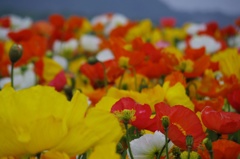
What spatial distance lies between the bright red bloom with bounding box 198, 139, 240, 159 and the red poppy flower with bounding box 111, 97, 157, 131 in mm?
91

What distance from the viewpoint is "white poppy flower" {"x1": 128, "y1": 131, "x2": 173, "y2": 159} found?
89 cm

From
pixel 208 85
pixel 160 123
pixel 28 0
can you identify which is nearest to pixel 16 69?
pixel 208 85

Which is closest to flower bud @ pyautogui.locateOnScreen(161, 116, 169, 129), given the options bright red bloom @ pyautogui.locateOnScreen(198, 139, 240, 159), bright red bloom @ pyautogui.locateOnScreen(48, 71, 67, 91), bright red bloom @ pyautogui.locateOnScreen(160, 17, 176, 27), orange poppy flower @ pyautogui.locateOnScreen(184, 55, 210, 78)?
bright red bloom @ pyautogui.locateOnScreen(198, 139, 240, 159)

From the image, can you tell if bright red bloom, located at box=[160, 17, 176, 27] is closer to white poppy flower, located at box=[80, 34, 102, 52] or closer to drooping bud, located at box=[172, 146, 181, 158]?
white poppy flower, located at box=[80, 34, 102, 52]

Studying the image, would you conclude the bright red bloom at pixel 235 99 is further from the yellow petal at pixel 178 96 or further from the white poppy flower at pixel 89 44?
the white poppy flower at pixel 89 44

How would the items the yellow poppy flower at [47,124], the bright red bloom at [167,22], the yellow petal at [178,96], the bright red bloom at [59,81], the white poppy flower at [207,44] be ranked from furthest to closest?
1. the bright red bloom at [167,22]
2. the white poppy flower at [207,44]
3. the bright red bloom at [59,81]
4. the yellow petal at [178,96]
5. the yellow poppy flower at [47,124]

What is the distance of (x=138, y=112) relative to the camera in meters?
0.91

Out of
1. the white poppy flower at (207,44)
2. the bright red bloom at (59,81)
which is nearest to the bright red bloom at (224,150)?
the bright red bloom at (59,81)

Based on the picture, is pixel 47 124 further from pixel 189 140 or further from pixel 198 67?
pixel 198 67

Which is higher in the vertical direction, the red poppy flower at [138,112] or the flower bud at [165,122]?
the red poppy flower at [138,112]

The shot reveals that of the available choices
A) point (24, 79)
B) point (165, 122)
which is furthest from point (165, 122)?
point (24, 79)

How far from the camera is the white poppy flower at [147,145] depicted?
892 millimetres

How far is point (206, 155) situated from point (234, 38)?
109 inches

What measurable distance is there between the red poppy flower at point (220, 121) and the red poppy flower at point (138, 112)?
0.08 meters
